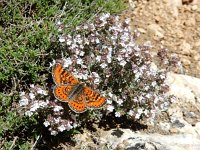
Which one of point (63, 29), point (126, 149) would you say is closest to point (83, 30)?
point (63, 29)

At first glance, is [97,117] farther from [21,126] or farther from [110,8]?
[110,8]

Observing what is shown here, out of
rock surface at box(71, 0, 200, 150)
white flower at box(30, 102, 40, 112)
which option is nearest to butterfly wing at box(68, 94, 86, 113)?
white flower at box(30, 102, 40, 112)

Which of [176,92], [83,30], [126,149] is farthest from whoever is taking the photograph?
[176,92]

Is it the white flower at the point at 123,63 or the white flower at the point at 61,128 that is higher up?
the white flower at the point at 123,63

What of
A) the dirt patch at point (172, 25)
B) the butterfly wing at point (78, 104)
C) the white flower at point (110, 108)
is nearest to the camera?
the butterfly wing at point (78, 104)

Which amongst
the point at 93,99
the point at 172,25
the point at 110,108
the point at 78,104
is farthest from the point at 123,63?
the point at 172,25

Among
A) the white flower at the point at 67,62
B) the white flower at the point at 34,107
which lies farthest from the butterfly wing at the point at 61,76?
the white flower at the point at 34,107

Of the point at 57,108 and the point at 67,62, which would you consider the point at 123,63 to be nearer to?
the point at 67,62

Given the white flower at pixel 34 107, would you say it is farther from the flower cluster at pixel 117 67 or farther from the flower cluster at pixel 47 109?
the flower cluster at pixel 117 67
